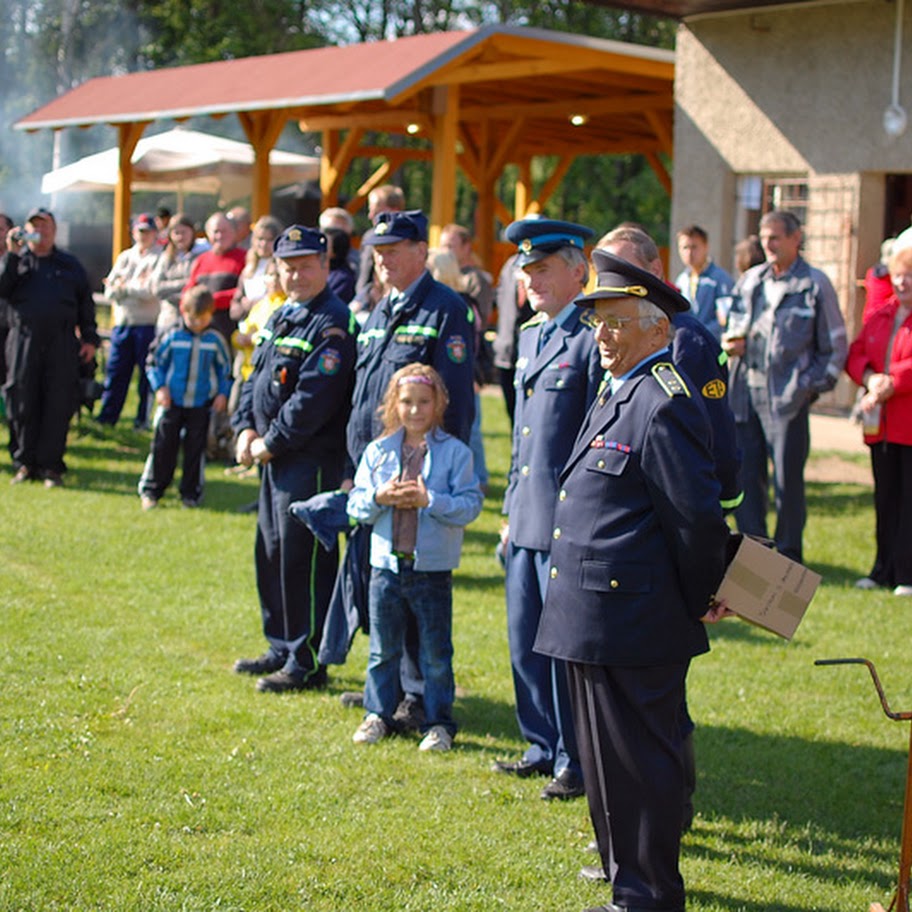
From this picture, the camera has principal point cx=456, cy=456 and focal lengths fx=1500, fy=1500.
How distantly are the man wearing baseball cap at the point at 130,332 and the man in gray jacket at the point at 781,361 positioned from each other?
6.94 metres

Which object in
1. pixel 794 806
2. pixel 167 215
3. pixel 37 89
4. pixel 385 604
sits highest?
pixel 37 89

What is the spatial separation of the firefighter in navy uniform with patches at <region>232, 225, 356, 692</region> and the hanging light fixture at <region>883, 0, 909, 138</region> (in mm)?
8795

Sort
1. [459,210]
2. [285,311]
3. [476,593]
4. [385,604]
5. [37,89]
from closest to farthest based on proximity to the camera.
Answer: [385,604] < [285,311] < [476,593] < [459,210] < [37,89]

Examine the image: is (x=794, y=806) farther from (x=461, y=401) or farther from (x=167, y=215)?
(x=167, y=215)

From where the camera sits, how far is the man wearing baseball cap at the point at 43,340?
11922 millimetres

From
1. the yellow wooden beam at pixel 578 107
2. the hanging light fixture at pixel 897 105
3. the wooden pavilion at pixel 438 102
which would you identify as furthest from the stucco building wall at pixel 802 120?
the yellow wooden beam at pixel 578 107

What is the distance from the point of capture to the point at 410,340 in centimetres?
656

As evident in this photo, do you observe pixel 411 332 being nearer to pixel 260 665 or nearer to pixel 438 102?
pixel 260 665

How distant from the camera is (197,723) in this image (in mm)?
6445

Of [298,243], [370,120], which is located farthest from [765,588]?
[370,120]

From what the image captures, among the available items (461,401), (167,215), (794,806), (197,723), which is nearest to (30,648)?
(197,723)

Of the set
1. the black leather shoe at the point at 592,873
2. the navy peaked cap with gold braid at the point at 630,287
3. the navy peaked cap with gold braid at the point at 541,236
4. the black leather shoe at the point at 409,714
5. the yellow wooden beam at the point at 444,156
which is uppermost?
the yellow wooden beam at the point at 444,156

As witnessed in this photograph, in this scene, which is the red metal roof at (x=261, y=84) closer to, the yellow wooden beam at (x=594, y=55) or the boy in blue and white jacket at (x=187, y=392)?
the yellow wooden beam at (x=594, y=55)

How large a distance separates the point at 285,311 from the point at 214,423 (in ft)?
21.4
